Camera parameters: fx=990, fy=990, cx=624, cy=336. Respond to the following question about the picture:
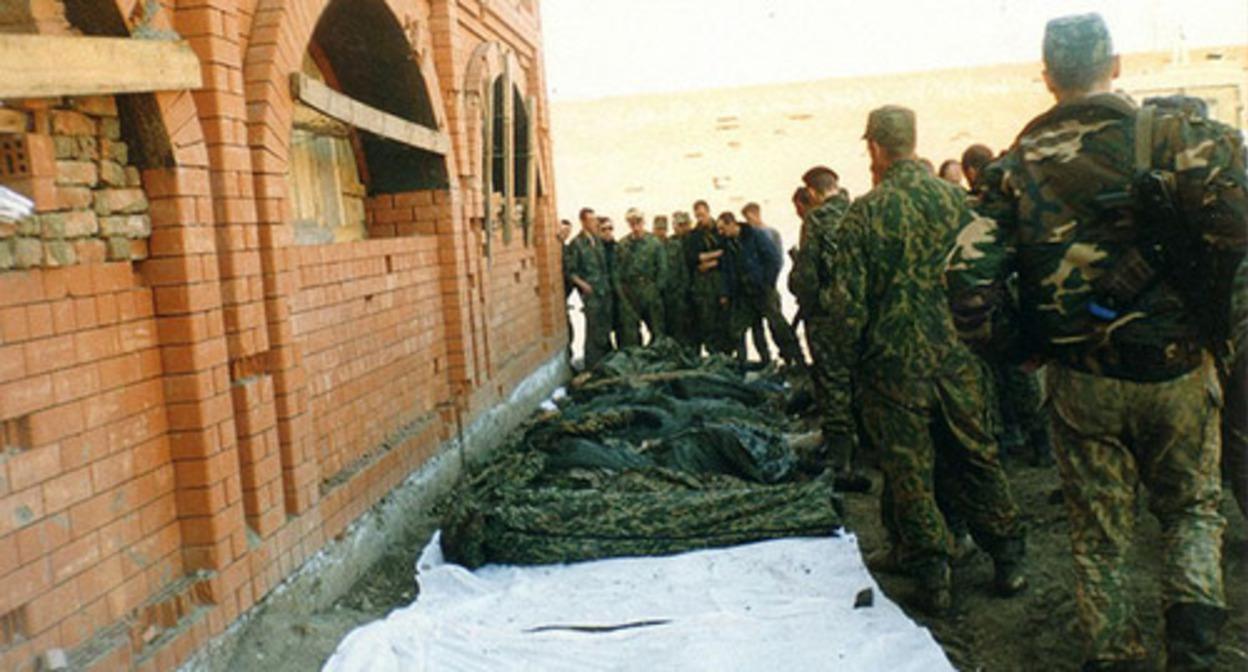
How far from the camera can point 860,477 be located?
20.1ft

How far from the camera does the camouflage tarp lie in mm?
4988

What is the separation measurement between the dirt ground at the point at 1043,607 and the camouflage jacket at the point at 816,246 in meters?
1.77

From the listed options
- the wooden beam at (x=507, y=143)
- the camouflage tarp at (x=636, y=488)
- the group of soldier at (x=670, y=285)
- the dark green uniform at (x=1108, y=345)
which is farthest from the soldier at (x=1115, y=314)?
the group of soldier at (x=670, y=285)

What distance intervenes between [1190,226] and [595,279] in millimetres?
9048

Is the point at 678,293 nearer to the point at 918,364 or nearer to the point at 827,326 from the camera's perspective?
the point at 827,326

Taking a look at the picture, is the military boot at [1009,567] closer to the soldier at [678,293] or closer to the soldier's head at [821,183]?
the soldier's head at [821,183]

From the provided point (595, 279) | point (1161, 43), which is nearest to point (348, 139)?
point (595, 279)

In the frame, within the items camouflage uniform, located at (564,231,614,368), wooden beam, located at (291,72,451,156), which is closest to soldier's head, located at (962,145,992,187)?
wooden beam, located at (291,72,451,156)

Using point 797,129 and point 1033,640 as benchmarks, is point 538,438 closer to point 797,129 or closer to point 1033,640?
point 1033,640

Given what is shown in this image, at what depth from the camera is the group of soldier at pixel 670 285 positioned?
37.5 feet

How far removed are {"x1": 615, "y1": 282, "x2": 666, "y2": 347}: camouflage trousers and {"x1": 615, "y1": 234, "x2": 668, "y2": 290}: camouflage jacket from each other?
0.12ft

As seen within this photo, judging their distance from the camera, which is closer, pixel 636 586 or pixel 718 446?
pixel 636 586

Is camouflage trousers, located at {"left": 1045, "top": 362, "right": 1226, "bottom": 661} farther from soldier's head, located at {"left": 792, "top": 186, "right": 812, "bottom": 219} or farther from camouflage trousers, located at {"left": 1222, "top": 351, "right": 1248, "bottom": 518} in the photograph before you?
soldier's head, located at {"left": 792, "top": 186, "right": 812, "bottom": 219}

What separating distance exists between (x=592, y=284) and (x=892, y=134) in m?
7.73
